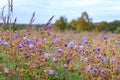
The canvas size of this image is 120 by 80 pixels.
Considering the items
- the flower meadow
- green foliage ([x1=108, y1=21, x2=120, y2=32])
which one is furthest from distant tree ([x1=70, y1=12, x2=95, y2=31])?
the flower meadow

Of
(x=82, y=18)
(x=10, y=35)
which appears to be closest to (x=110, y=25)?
(x=82, y=18)

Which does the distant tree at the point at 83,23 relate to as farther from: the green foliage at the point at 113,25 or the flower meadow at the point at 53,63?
the flower meadow at the point at 53,63

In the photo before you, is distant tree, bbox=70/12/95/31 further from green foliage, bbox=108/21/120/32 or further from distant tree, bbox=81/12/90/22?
green foliage, bbox=108/21/120/32

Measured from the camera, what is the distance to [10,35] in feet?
18.7

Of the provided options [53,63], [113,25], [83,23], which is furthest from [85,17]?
[53,63]

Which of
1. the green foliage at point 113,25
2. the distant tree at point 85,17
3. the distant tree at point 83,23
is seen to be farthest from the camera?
the green foliage at point 113,25

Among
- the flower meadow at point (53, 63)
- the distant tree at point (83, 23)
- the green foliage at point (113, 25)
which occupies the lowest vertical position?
the green foliage at point (113, 25)

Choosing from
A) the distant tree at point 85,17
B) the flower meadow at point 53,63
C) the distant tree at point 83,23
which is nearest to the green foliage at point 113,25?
the distant tree at point 83,23

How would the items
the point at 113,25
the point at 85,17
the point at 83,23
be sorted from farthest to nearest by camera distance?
1. the point at 113,25
2. the point at 83,23
3. the point at 85,17

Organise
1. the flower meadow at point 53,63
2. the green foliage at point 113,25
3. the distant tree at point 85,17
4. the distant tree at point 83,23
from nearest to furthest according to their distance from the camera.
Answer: the flower meadow at point 53,63, the distant tree at point 85,17, the distant tree at point 83,23, the green foliage at point 113,25

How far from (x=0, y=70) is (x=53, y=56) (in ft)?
2.53

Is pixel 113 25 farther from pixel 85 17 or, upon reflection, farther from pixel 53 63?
pixel 53 63

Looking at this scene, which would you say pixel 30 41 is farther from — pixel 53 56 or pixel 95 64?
pixel 95 64

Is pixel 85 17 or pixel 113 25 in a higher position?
pixel 85 17
